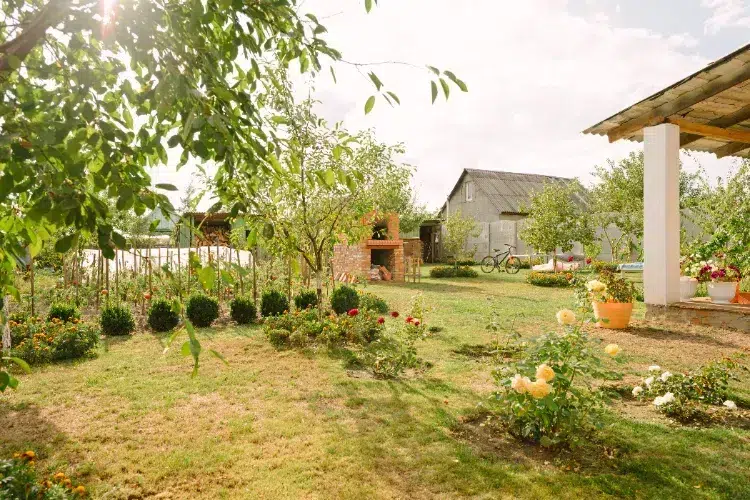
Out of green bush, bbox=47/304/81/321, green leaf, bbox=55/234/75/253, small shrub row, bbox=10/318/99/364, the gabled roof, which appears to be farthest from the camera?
the gabled roof

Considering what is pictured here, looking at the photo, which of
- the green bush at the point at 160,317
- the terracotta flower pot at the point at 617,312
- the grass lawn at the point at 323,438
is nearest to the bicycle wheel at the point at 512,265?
the terracotta flower pot at the point at 617,312

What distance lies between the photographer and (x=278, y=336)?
6.89 m

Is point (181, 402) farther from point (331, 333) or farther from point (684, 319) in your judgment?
point (684, 319)

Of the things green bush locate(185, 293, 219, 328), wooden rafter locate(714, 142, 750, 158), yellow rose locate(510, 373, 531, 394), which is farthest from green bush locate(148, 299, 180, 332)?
wooden rafter locate(714, 142, 750, 158)

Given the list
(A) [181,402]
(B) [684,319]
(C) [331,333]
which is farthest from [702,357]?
(A) [181,402]

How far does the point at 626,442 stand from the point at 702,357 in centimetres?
330

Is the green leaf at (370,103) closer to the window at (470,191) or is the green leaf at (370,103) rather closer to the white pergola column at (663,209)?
the white pergola column at (663,209)

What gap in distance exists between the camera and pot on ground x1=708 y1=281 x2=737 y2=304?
805 cm

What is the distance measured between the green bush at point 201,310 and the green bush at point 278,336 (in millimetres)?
2125

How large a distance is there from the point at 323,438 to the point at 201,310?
539 centimetres

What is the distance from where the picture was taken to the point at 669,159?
7973 mm

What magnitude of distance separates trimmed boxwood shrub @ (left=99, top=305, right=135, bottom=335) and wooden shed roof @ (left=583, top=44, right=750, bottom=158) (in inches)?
327

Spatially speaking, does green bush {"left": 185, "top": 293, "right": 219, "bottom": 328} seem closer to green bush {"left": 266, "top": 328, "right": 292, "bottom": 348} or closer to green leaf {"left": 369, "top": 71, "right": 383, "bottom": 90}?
green bush {"left": 266, "top": 328, "right": 292, "bottom": 348}

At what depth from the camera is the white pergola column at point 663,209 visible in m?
7.96
